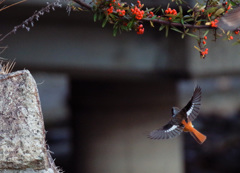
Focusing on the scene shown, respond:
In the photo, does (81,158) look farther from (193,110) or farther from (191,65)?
(193,110)

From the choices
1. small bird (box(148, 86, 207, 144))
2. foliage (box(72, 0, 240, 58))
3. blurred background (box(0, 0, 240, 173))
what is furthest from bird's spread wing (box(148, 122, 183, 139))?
blurred background (box(0, 0, 240, 173))

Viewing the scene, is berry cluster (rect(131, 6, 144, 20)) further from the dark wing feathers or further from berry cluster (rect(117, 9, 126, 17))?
the dark wing feathers

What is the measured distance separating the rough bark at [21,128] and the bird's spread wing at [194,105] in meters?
0.52

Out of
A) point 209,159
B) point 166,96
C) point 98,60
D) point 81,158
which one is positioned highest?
point 98,60

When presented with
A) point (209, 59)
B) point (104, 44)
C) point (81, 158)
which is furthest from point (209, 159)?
point (104, 44)

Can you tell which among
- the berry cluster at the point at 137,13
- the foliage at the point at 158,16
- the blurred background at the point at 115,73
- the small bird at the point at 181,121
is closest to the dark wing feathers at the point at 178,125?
the small bird at the point at 181,121

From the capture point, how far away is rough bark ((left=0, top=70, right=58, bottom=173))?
1.69m

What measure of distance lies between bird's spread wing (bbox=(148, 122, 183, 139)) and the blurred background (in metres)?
2.51

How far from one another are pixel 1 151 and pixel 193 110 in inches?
26.6

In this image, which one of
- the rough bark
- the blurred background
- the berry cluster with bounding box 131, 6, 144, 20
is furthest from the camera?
the blurred background

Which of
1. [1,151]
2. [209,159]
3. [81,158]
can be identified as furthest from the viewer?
[209,159]

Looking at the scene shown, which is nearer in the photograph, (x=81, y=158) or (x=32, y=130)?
(x=32, y=130)

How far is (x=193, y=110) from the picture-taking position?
1.75 metres

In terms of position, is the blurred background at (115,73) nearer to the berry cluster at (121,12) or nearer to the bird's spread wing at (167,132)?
the berry cluster at (121,12)
